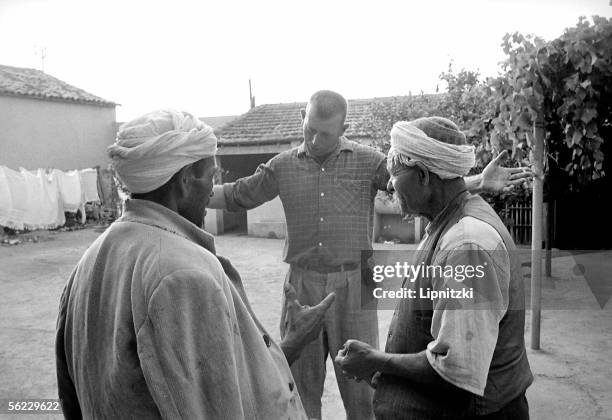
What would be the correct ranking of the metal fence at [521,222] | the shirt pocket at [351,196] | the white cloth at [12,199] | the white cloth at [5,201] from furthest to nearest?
the white cloth at [12,199] → the white cloth at [5,201] → the metal fence at [521,222] → the shirt pocket at [351,196]

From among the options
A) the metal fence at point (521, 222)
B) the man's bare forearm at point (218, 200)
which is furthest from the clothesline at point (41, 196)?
the man's bare forearm at point (218, 200)

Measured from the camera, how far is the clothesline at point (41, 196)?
608 inches

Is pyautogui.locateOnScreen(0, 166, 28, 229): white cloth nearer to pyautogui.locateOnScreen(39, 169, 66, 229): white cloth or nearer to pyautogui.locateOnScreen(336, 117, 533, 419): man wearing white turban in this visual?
pyautogui.locateOnScreen(39, 169, 66, 229): white cloth

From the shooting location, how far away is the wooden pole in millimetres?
4750

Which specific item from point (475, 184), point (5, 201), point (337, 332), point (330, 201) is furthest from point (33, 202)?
point (475, 184)

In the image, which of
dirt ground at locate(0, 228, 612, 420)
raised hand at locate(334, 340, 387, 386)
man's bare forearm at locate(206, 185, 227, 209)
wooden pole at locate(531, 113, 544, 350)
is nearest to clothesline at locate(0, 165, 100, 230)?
dirt ground at locate(0, 228, 612, 420)

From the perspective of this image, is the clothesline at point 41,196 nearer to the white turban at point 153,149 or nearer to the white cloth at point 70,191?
the white cloth at point 70,191

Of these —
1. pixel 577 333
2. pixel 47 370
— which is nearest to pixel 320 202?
pixel 47 370

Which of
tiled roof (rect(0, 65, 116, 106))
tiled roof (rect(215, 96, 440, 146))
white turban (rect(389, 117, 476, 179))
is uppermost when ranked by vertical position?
tiled roof (rect(0, 65, 116, 106))

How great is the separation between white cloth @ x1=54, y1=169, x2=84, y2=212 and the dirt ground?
5.61m

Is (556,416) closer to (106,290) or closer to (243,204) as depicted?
(243,204)

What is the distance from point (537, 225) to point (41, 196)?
15.3m

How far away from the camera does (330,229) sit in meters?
3.34

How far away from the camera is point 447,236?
184 centimetres
